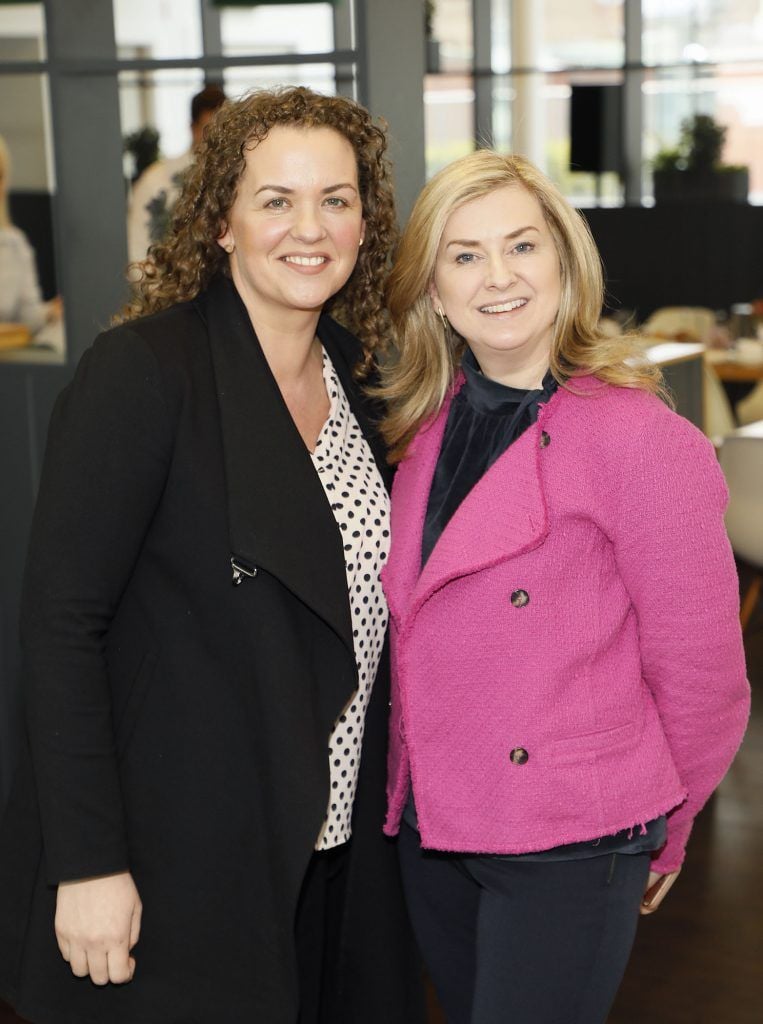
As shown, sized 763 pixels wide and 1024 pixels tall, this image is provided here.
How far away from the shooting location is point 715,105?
11.0 metres

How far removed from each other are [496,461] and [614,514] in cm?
20

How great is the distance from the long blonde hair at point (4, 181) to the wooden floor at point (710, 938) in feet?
5.85

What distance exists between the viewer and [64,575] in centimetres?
164

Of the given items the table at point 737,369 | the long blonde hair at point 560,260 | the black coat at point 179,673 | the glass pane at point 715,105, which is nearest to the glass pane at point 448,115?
the glass pane at point 715,105

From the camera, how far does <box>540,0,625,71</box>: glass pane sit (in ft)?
37.6

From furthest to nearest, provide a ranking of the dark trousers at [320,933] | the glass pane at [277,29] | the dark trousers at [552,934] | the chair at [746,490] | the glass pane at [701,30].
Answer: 1. the glass pane at [701,30]
2. the chair at [746,490]
3. the glass pane at [277,29]
4. the dark trousers at [320,933]
5. the dark trousers at [552,934]

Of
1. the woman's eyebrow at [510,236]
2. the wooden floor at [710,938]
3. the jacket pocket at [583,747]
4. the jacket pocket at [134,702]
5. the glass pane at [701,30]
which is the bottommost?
the wooden floor at [710,938]

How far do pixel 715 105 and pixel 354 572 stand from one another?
33.5ft

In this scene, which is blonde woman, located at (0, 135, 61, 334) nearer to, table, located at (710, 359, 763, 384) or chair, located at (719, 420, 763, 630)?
chair, located at (719, 420, 763, 630)

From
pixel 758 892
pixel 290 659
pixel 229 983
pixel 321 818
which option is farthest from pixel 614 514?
pixel 758 892

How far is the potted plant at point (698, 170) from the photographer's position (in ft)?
34.3

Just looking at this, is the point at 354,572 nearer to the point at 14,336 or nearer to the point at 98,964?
the point at 98,964

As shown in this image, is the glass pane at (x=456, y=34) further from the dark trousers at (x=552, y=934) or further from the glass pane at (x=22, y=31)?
the dark trousers at (x=552, y=934)

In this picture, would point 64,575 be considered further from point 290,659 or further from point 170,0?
point 170,0
